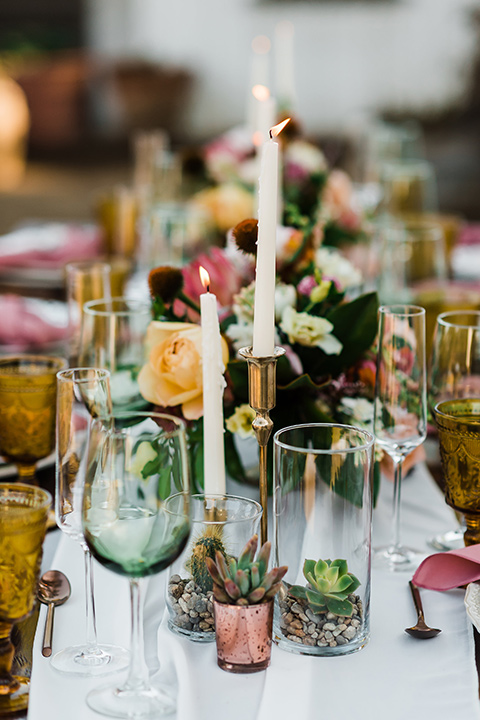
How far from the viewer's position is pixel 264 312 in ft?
2.38

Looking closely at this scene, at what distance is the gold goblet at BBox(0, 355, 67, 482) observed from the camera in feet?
3.13

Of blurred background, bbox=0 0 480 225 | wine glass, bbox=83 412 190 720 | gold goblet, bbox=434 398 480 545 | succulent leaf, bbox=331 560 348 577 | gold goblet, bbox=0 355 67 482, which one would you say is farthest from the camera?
blurred background, bbox=0 0 480 225

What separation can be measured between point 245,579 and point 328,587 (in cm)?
7

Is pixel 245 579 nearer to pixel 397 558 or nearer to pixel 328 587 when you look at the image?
pixel 328 587

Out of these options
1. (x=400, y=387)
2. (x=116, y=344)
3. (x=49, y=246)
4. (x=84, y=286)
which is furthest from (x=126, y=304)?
(x=49, y=246)

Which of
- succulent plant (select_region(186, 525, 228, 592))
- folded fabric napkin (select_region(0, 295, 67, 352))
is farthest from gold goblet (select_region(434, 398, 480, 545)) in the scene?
folded fabric napkin (select_region(0, 295, 67, 352))

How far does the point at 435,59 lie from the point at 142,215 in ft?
13.3

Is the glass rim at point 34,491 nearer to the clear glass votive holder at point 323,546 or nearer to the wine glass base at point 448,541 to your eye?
the clear glass votive holder at point 323,546

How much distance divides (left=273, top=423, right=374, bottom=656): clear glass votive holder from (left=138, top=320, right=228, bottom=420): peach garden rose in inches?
8.0

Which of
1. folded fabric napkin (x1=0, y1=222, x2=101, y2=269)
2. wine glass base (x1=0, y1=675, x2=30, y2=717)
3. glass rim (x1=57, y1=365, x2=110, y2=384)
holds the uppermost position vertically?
folded fabric napkin (x1=0, y1=222, x2=101, y2=269)

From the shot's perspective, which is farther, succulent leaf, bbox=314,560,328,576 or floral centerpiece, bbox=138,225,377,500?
floral centerpiece, bbox=138,225,377,500

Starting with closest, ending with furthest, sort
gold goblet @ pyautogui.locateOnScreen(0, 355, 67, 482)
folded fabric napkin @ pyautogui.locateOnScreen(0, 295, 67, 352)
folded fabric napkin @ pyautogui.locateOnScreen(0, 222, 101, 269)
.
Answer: gold goblet @ pyautogui.locateOnScreen(0, 355, 67, 482) → folded fabric napkin @ pyautogui.locateOnScreen(0, 295, 67, 352) → folded fabric napkin @ pyautogui.locateOnScreen(0, 222, 101, 269)

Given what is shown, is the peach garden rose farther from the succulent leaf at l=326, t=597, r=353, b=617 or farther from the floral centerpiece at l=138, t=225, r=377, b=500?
the succulent leaf at l=326, t=597, r=353, b=617

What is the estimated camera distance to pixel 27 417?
95 centimetres
